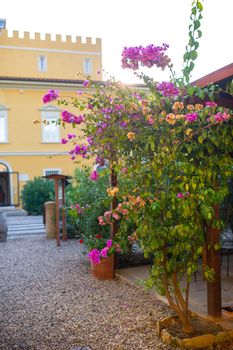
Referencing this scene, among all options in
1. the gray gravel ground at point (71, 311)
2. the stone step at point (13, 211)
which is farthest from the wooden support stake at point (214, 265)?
the stone step at point (13, 211)

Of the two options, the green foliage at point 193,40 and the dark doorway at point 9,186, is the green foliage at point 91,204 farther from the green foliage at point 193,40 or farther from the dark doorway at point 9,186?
the dark doorway at point 9,186

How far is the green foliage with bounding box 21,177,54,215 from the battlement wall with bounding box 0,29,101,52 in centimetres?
1093

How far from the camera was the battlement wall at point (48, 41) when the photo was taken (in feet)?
83.2

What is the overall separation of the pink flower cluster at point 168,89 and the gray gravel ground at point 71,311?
222cm

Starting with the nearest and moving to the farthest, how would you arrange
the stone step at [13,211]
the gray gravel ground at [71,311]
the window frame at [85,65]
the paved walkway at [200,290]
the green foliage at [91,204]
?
the gray gravel ground at [71,311], the paved walkway at [200,290], the green foliage at [91,204], the stone step at [13,211], the window frame at [85,65]

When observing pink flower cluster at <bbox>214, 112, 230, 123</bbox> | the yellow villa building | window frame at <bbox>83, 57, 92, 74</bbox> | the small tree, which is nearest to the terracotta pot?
the small tree

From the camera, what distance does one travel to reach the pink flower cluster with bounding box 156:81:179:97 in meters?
3.34

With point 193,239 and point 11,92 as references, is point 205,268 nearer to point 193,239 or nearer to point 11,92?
point 193,239

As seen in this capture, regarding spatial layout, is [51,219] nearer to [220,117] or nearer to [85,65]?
[220,117]

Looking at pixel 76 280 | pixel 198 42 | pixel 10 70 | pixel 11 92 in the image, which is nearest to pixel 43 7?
pixel 198 42

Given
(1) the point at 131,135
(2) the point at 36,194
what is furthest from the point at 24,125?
(1) the point at 131,135

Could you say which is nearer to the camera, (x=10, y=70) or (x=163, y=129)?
(x=163, y=129)

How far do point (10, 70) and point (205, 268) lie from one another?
2376 centimetres

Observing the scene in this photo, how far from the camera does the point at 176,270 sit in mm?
3654
